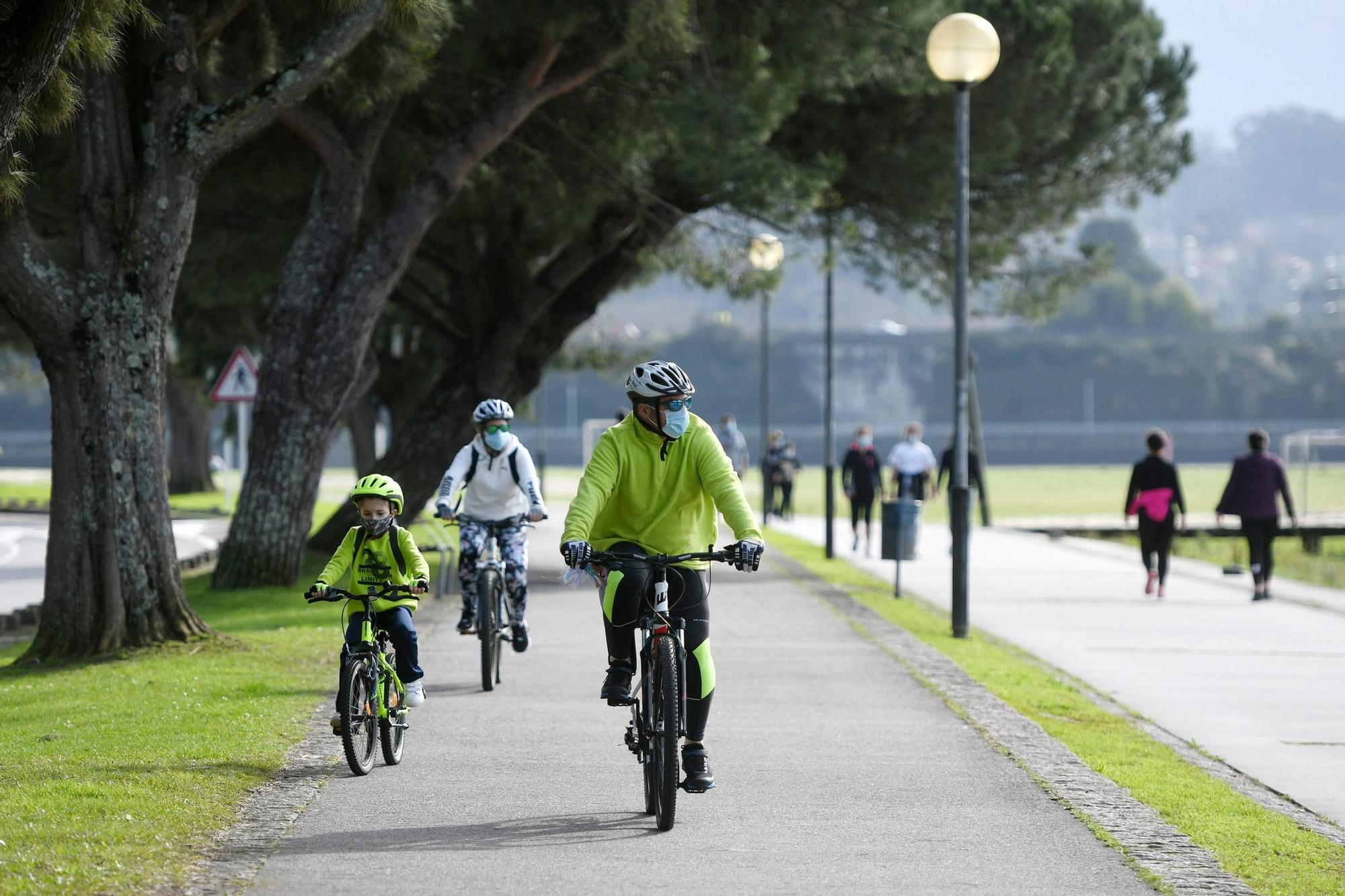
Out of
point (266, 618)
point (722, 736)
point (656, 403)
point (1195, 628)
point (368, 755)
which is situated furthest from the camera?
point (1195, 628)

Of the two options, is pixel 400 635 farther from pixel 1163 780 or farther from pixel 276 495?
pixel 276 495

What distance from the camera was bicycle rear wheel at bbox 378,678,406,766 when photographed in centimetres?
781

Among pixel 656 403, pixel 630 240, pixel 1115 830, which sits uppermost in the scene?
pixel 630 240

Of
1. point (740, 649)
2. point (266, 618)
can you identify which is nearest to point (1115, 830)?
point (740, 649)

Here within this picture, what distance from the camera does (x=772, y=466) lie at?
35.6 meters

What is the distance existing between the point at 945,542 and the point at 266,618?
617 inches

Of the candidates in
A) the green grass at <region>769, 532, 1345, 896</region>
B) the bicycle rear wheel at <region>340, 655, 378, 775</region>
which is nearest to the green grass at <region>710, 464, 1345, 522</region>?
the green grass at <region>769, 532, 1345, 896</region>

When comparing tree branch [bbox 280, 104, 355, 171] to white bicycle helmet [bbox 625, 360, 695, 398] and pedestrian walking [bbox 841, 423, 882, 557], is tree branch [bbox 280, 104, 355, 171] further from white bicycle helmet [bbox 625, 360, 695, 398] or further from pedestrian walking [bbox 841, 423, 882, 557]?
white bicycle helmet [bbox 625, 360, 695, 398]

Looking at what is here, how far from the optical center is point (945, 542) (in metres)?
28.4

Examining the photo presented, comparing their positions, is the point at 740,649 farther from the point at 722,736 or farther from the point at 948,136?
the point at 948,136

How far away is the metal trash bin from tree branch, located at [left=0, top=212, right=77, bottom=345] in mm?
8265

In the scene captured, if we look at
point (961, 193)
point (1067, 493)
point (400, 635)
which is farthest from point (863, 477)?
point (1067, 493)

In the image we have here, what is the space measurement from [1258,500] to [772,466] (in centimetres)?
1709

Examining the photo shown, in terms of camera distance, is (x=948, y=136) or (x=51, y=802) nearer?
(x=51, y=802)
